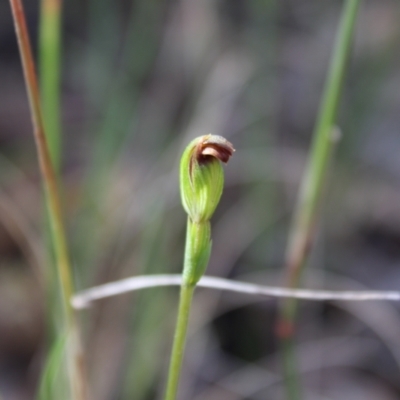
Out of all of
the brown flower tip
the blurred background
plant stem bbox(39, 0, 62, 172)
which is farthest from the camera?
the blurred background

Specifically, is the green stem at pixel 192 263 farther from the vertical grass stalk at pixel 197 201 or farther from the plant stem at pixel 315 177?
the plant stem at pixel 315 177

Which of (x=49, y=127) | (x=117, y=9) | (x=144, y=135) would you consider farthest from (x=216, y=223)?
(x=117, y=9)

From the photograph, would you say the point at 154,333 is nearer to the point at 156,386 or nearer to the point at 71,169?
the point at 156,386

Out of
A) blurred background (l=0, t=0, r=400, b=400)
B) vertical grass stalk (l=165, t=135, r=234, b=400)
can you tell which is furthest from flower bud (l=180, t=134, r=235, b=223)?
blurred background (l=0, t=0, r=400, b=400)

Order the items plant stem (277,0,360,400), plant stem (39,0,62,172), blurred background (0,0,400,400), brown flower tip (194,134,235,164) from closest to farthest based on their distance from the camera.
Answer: brown flower tip (194,134,235,164) → plant stem (277,0,360,400) → plant stem (39,0,62,172) → blurred background (0,0,400,400)

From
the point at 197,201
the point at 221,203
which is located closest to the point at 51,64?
the point at 197,201

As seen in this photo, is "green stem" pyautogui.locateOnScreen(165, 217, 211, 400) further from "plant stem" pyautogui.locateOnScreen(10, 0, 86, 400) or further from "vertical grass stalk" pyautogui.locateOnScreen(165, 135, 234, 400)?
"plant stem" pyautogui.locateOnScreen(10, 0, 86, 400)

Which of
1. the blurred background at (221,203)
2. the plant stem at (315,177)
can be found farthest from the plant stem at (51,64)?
the plant stem at (315,177)

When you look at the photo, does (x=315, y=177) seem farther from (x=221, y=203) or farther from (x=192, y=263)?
(x=221, y=203)
